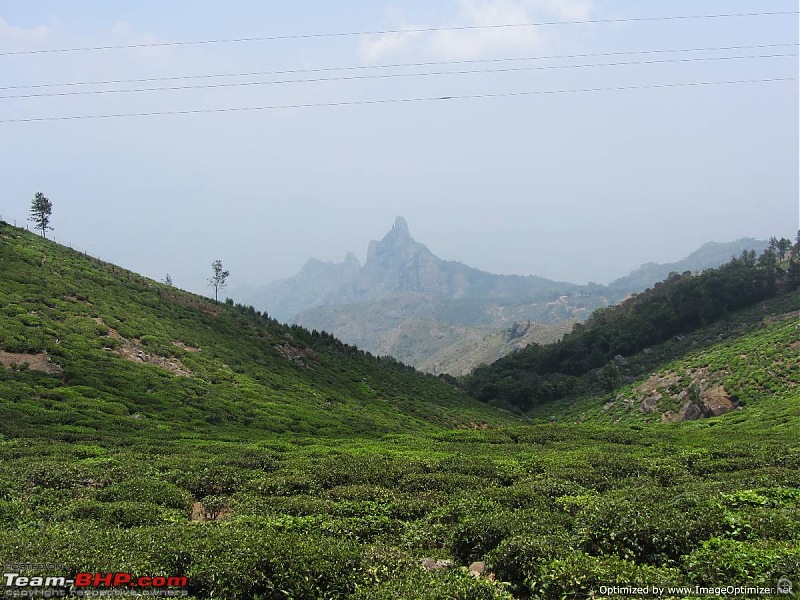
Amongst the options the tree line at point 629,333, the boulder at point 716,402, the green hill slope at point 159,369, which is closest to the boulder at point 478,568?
the green hill slope at point 159,369

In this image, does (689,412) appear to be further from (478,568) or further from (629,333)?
(629,333)

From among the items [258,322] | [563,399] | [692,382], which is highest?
[258,322]

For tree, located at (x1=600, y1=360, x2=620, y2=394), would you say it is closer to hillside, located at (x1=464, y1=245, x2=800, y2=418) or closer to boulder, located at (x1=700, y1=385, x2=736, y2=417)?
hillside, located at (x1=464, y1=245, x2=800, y2=418)

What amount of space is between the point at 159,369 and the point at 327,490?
33.5 meters

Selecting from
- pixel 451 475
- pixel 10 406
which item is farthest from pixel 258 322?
pixel 451 475

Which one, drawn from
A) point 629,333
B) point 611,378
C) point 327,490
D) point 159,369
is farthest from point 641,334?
point 327,490

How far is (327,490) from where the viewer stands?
16.2m

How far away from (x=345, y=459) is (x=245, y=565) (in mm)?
13469

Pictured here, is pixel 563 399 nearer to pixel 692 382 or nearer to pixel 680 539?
pixel 692 382

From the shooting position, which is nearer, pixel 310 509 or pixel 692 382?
pixel 310 509

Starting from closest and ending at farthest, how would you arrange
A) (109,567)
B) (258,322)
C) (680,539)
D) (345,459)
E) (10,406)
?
(109,567) < (680,539) < (345,459) < (10,406) < (258,322)

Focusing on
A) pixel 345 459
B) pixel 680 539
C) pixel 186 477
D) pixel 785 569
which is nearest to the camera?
pixel 785 569

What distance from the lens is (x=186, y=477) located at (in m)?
17.2

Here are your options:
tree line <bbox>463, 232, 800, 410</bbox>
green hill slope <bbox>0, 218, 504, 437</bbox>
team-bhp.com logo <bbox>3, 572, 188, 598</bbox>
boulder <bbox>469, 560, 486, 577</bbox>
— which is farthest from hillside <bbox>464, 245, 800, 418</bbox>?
team-bhp.com logo <bbox>3, 572, 188, 598</bbox>
